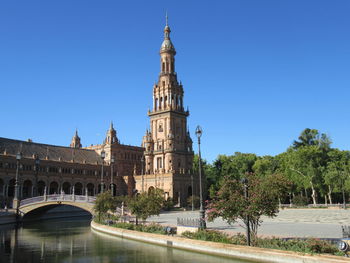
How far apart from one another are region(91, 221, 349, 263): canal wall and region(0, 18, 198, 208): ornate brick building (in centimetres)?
5967

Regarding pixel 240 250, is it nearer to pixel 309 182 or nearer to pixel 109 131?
pixel 309 182

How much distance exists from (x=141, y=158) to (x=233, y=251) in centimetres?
7143

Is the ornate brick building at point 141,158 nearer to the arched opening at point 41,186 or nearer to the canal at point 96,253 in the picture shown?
the arched opening at point 41,186

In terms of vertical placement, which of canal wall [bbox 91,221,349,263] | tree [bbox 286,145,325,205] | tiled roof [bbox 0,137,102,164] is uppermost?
tiled roof [bbox 0,137,102,164]

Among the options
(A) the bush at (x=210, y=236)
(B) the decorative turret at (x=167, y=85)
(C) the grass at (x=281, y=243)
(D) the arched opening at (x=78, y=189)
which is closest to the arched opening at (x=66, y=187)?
(D) the arched opening at (x=78, y=189)

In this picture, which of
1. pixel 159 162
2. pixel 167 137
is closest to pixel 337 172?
pixel 167 137

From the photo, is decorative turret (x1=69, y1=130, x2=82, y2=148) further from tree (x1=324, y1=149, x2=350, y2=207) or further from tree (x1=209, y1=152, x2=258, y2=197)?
tree (x1=324, y1=149, x2=350, y2=207)

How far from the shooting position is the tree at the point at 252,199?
21.2 metres

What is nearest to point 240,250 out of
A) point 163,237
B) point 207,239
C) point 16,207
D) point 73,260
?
point 207,239

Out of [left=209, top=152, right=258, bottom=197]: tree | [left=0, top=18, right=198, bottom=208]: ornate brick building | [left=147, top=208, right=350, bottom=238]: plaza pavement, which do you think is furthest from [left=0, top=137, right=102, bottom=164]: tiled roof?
[left=147, top=208, right=350, bottom=238]: plaza pavement

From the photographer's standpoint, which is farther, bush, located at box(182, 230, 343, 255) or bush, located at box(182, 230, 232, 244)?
bush, located at box(182, 230, 232, 244)

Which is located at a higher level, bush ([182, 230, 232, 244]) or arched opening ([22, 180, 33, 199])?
arched opening ([22, 180, 33, 199])

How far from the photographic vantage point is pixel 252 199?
2127 cm

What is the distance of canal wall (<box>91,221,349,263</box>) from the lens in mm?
16936
